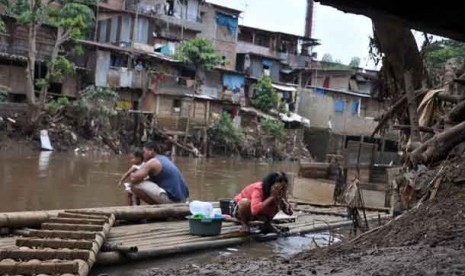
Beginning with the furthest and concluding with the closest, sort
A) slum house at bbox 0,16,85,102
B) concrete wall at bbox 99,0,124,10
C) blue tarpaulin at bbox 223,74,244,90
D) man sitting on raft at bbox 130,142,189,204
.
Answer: blue tarpaulin at bbox 223,74,244,90
concrete wall at bbox 99,0,124,10
slum house at bbox 0,16,85,102
man sitting on raft at bbox 130,142,189,204

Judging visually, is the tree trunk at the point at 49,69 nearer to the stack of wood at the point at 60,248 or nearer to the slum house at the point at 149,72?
the slum house at the point at 149,72

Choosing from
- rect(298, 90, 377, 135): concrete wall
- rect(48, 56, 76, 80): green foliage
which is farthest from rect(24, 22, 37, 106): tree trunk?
rect(298, 90, 377, 135): concrete wall

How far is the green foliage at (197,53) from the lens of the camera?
34375 mm

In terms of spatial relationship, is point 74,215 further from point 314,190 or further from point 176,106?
point 176,106

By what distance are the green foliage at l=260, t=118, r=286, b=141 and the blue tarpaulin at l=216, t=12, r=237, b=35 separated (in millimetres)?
8232

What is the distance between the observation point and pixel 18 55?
29094 millimetres

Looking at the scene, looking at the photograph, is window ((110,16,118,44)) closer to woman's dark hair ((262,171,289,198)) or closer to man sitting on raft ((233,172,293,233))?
man sitting on raft ((233,172,293,233))

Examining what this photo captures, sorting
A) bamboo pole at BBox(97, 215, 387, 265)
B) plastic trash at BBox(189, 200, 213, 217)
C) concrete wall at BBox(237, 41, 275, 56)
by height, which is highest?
concrete wall at BBox(237, 41, 275, 56)

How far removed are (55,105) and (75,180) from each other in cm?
1125

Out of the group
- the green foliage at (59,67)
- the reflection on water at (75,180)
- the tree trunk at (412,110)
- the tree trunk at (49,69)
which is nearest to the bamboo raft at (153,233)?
the tree trunk at (412,110)

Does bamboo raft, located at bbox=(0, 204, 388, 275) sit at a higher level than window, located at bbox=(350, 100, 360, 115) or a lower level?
lower

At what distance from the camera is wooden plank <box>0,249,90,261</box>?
4863 millimetres

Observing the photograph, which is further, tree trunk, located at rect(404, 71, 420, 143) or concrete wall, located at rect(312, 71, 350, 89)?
concrete wall, located at rect(312, 71, 350, 89)

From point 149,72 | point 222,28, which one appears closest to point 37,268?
point 149,72
